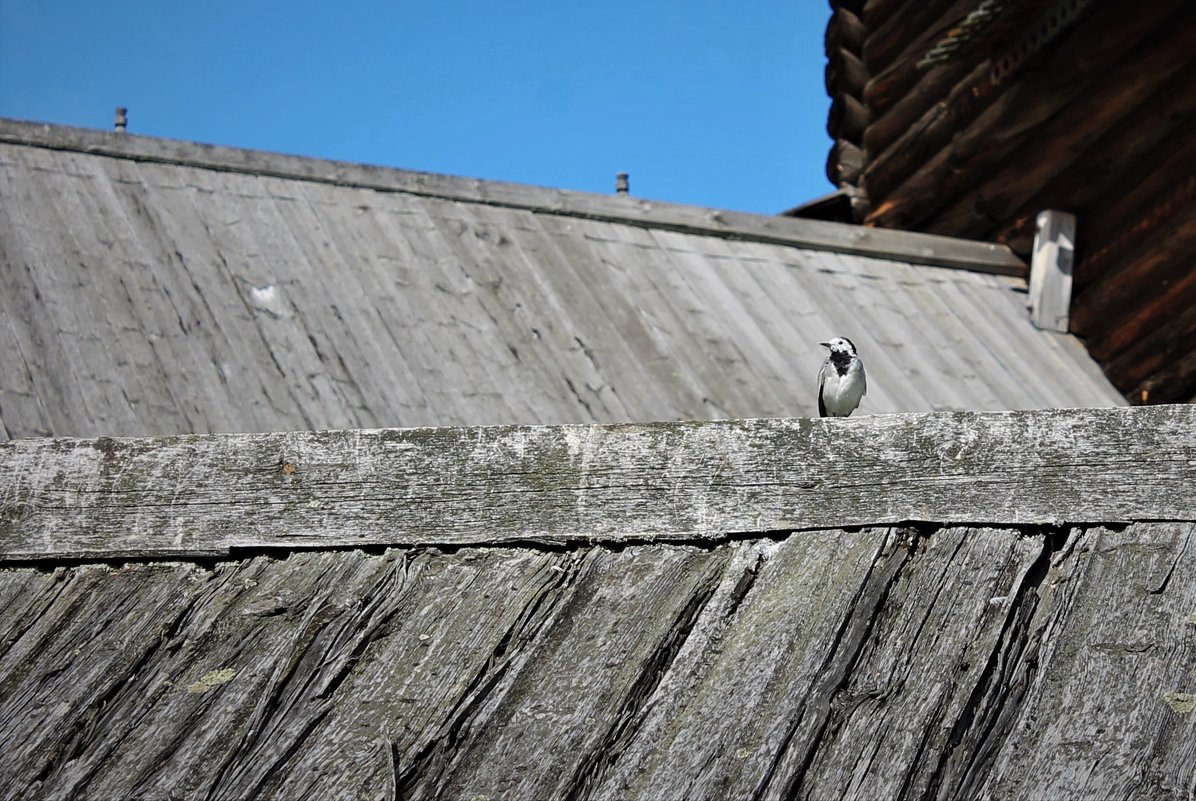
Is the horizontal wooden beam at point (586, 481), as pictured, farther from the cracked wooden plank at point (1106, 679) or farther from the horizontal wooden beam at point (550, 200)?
the horizontal wooden beam at point (550, 200)

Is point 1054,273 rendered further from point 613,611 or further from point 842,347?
point 613,611

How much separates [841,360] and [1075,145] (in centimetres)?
493

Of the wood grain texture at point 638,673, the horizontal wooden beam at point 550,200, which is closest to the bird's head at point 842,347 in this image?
the wood grain texture at point 638,673

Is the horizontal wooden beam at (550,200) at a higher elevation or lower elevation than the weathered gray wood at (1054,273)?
higher

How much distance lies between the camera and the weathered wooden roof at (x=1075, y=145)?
904 centimetres

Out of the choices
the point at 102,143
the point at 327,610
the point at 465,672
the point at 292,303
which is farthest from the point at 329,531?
the point at 102,143

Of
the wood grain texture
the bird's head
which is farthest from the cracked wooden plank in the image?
the bird's head

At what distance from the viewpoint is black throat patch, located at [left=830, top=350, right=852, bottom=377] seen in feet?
17.7

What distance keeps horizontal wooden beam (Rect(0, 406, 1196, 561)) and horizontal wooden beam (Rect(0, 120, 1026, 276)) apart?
5883mm

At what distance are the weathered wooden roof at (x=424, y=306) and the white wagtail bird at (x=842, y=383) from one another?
2.14 m

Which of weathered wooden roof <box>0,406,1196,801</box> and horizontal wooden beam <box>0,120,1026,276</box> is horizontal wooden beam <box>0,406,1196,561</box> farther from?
horizontal wooden beam <box>0,120,1026,276</box>

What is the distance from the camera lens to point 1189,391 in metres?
9.23

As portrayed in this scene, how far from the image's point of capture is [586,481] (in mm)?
2695

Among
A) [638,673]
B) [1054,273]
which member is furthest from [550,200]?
[638,673]
